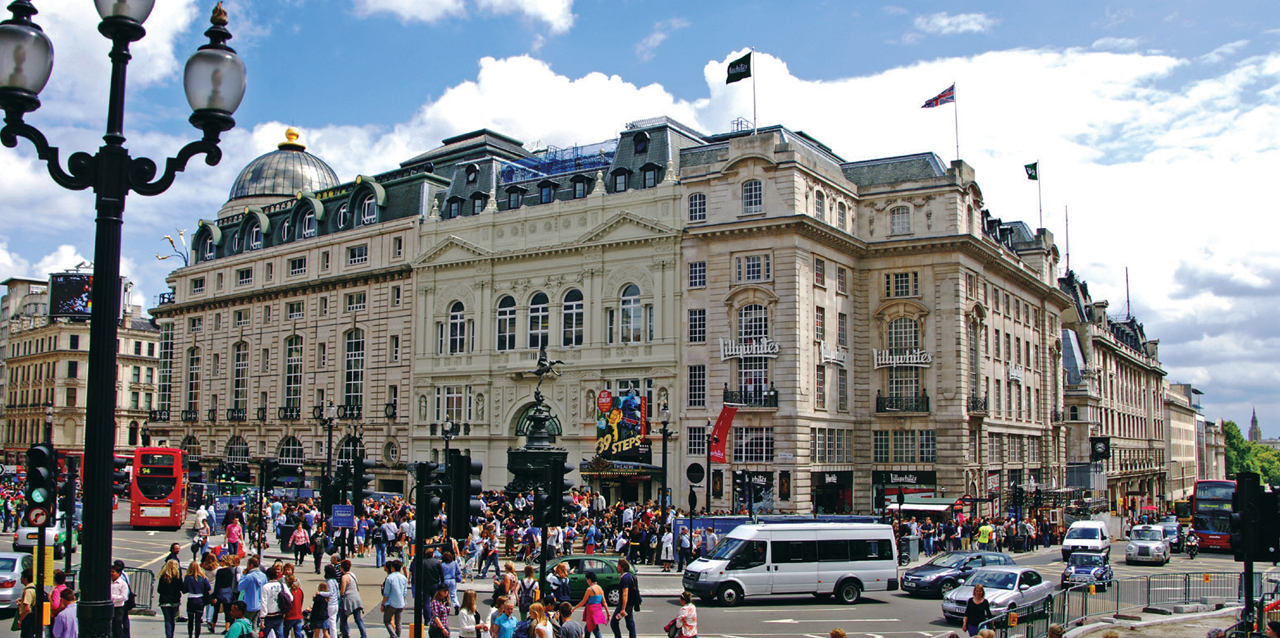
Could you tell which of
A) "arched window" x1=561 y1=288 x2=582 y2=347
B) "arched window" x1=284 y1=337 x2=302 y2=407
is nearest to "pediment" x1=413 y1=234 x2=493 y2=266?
"arched window" x1=561 y1=288 x2=582 y2=347

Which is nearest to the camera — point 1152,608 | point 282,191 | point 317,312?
point 1152,608

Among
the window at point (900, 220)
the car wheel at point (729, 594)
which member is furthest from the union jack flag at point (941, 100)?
the car wheel at point (729, 594)

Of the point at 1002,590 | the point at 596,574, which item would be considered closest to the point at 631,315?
the point at 596,574

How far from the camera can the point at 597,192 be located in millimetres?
55875

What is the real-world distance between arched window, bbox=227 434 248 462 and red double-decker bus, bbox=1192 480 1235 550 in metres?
57.2

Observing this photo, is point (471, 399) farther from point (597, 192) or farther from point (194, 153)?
point (194, 153)

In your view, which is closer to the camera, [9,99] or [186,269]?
[9,99]

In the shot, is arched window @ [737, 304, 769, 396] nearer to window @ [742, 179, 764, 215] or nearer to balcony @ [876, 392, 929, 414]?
window @ [742, 179, 764, 215]

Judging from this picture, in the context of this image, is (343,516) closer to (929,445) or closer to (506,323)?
(506,323)

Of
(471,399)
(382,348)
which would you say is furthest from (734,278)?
(382,348)

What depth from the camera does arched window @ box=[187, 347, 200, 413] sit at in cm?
7844

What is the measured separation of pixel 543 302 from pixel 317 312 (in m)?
19.5

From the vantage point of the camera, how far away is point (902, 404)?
176ft

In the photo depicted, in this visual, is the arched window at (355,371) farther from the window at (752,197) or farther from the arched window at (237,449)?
the window at (752,197)
